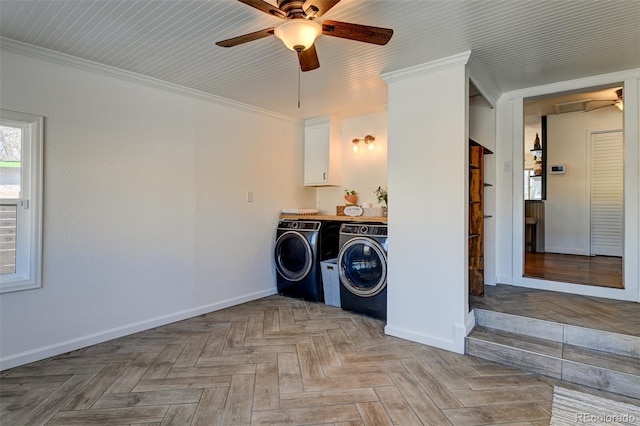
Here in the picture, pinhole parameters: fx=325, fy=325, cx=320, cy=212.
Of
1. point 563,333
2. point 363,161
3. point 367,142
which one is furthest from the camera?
point 363,161

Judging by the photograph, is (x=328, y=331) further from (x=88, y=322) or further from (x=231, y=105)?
(x=231, y=105)

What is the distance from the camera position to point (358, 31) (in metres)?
1.79

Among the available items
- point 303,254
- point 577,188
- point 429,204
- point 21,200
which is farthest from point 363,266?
point 577,188

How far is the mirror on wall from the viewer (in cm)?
497

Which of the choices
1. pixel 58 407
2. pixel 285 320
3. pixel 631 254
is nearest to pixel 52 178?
pixel 58 407

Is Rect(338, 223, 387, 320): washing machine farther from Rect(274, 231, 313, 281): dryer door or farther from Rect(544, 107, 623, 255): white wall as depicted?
Rect(544, 107, 623, 255): white wall

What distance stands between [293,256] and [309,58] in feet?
8.41

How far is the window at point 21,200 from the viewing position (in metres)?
2.44

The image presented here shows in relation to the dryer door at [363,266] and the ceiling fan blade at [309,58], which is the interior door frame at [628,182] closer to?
the dryer door at [363,266]

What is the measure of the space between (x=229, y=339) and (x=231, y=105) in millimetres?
2533

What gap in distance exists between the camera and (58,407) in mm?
1910

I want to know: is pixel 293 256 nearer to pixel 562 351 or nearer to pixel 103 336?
pixel 103 336

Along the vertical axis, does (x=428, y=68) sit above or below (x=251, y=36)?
above

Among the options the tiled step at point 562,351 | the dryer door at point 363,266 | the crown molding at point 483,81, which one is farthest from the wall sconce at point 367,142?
the tiled step at point 562,351
